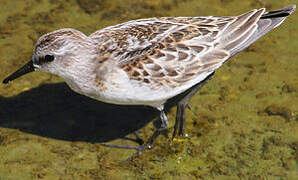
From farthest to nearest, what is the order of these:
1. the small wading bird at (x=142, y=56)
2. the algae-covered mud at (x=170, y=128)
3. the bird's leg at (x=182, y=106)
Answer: the bird's leg at (x=182, y=106) → the algae-covered mud at (x=170, y=128) → the small wading bird at (x=142, y=56)

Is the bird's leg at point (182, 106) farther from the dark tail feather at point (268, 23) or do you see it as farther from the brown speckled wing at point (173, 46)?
the dark tail feather at point (268, 23)

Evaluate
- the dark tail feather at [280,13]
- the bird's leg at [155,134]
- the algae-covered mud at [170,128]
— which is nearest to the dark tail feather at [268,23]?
the dark tail feather at [280,13]

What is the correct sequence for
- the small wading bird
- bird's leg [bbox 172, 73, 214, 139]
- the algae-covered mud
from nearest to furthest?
the small wading bird
the algae-covered mud
bird's leg [bbox 172, 73, 214, 139]

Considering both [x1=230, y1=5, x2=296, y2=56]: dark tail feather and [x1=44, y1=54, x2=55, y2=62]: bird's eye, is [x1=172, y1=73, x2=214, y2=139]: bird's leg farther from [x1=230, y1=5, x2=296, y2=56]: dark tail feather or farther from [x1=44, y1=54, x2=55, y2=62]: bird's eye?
[x1=44, y1=54, x2=55, y2=62]: bird's eye

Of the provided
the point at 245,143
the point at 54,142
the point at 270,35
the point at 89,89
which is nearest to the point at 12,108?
the point at 54,142

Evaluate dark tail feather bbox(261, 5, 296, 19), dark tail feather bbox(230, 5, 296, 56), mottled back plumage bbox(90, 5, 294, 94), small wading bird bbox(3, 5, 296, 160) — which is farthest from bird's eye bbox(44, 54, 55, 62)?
dark tail feather bbox(261, 5, 296, 19)

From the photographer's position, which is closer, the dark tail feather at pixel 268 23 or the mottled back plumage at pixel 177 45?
the mottled back plumage at pixel 177 45

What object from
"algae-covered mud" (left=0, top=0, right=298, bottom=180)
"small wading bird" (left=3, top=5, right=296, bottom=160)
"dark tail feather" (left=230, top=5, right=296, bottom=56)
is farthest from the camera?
"dark tail feather" (left=230, top=5, right=296, bottom=56)
